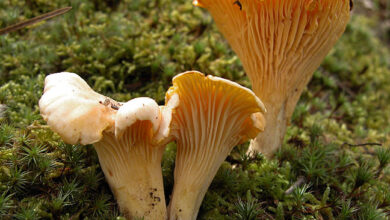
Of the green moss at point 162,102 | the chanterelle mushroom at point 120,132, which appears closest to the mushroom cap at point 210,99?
the chanterelle mushroom at point 120,132

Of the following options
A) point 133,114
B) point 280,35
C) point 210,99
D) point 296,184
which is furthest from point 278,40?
point 133,114

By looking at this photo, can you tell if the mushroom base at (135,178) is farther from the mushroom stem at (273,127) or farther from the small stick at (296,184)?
the small stick at (296,184)

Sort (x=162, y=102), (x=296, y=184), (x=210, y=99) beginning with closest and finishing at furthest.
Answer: (x=210, y=99) → (x=296, y=184) → (x=162, y=102)

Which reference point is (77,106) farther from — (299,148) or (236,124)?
(299,148)

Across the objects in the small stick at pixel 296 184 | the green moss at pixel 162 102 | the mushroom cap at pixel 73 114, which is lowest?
Answer: the small stick at pixel 296 184

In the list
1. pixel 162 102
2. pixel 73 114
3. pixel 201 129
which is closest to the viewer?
pixel 73 114

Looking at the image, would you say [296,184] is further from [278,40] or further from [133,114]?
[133,114]

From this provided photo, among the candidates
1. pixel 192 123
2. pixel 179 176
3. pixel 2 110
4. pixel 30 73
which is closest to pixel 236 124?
pixel 192 123

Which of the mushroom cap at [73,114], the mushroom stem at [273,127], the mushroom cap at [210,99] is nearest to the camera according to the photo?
the mushroom cap at [73,114]
